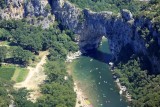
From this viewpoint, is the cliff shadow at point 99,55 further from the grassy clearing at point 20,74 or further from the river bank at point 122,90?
the grassy clearing at point 20,74

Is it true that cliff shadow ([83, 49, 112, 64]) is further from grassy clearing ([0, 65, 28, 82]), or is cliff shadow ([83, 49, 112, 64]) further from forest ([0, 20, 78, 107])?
grassy clearing ([0, 65, 28, 82])

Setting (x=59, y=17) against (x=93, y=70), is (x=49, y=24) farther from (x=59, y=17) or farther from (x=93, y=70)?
(x=93, y=70)

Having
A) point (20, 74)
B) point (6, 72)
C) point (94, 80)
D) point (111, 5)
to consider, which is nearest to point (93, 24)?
point (111, 5)

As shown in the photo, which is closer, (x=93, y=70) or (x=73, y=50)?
(x=93, y=70)

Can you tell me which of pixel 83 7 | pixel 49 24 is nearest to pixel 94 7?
pixel 83 7

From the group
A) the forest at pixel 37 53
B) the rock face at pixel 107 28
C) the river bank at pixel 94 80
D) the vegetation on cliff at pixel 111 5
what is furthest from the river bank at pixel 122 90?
the vegetation on cliff at pixel 111 5

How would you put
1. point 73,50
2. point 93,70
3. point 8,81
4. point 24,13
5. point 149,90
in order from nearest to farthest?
point 149,90
point 8,81
point 93,70
point 73,50
point 24,13
